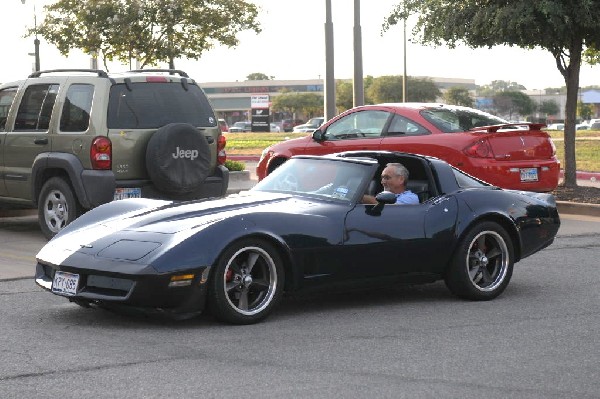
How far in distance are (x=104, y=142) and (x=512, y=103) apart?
442 ft

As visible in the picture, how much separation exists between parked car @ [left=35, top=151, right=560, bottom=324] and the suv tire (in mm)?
3875

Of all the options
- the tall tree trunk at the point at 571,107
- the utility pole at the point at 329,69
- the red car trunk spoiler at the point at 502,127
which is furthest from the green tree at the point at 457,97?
the red car trunk spoiler at the point at 502,127

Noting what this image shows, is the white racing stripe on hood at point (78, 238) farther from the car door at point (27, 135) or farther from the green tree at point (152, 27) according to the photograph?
the green tree at point (152, 27)

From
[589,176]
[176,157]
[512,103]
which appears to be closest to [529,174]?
[176,157]

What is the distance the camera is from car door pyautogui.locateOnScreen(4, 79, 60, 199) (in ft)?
42.2

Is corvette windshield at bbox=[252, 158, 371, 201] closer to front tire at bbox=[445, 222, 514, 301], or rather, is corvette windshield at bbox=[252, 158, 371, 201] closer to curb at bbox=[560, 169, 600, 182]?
front tire at bbox=[445, 222, 514, 301]

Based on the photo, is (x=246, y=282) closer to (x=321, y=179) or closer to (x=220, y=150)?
(x=321, y=179)

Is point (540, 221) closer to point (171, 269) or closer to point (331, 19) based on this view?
point (171, 269)

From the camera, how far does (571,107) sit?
18.4 m

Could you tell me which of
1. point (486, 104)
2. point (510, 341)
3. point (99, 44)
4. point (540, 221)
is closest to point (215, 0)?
point (99, 44)

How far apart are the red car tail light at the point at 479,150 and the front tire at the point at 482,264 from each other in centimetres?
490

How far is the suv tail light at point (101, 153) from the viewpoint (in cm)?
1223

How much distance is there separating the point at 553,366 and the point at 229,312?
2200 millimetres

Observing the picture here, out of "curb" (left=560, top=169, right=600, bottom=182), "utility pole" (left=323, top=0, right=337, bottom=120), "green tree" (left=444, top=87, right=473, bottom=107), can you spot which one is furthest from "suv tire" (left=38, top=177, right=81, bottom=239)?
"green tree" (left=444, top=87, right=473, bottom=107)
